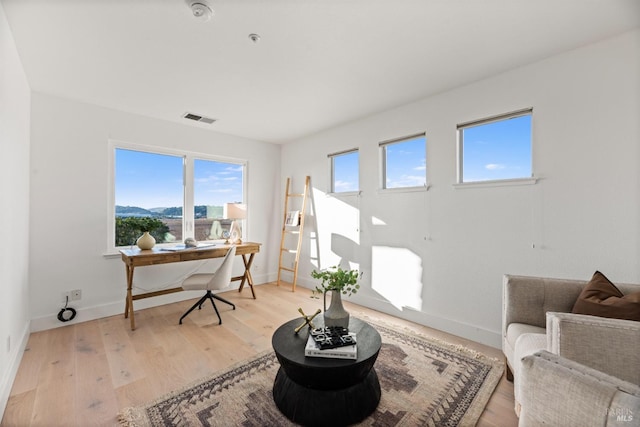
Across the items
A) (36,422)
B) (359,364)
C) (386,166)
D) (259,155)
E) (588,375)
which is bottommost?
(36,422)

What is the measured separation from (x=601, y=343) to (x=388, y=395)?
3.83ft

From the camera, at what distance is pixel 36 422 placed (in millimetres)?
1615

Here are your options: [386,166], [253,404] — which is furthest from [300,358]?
[386,166]

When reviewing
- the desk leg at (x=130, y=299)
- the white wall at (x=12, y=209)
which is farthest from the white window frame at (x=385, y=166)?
the white wall at (x=12, y=209)

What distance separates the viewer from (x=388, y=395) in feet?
5.98

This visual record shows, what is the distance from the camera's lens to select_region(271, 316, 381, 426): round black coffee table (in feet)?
4.89

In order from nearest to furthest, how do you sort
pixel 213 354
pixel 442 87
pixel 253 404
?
pixel 253 404 → pixel 213 354 → pixel 442 87

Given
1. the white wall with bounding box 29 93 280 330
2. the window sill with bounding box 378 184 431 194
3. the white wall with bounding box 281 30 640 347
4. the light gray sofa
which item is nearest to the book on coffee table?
the light gray sofa

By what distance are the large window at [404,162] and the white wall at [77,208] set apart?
2.85 metres

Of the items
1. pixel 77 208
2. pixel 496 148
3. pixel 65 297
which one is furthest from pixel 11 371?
pixel 496 148

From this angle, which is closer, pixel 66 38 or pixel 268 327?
pixel 66 38

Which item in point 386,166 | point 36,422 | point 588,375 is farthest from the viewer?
point 386,166

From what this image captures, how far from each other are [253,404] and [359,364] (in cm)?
77

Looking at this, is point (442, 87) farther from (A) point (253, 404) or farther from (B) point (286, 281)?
(B) point (286, 281)
